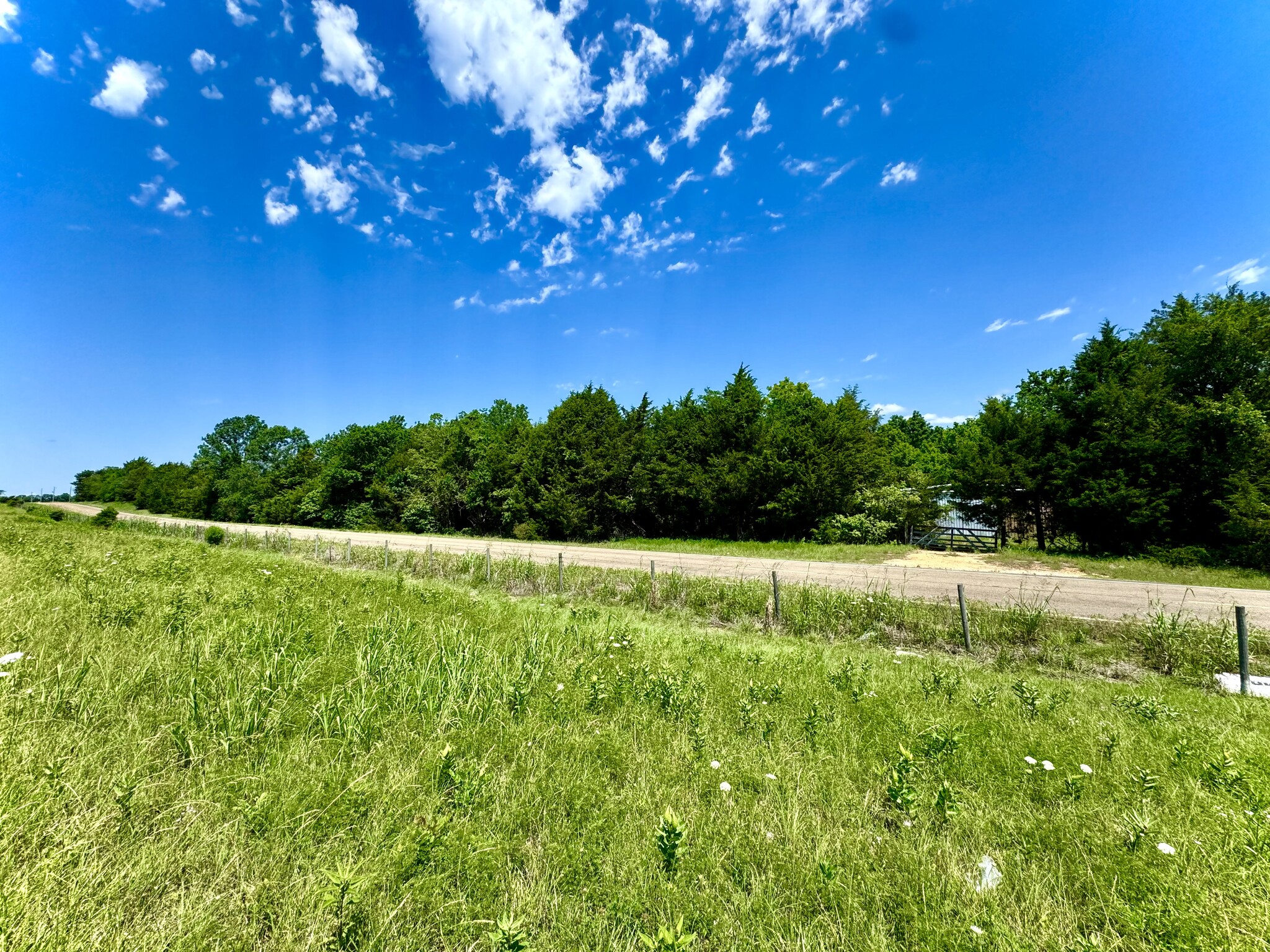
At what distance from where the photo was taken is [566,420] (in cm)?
3219

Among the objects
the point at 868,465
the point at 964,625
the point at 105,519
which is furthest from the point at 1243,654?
the point at 105,519

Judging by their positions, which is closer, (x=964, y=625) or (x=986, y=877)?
(x=986, y=877)

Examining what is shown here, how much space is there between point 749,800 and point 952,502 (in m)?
30.1

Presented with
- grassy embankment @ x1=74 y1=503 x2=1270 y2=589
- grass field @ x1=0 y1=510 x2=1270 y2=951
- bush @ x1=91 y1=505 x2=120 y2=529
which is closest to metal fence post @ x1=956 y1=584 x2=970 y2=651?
grass field @ x1=0 y1=510 x2=1270 y2=951

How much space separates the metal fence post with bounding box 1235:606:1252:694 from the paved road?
2602 mm

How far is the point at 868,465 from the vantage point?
2734 cm

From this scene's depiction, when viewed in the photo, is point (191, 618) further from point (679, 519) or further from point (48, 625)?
point (679, 519)

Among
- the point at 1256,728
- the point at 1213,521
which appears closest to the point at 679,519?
the point at 1213,521

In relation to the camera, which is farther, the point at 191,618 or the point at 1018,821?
the point at 191,618

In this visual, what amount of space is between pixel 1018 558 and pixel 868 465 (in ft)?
28.5

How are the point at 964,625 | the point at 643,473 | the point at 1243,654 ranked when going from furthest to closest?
the point at 643,473 → the point at 964,625 → the point at 1243,654

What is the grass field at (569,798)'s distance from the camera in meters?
2.21

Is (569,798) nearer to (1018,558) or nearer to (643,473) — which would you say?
(1018,558)

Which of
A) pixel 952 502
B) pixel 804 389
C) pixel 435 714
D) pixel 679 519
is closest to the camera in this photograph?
pixel 435 714
